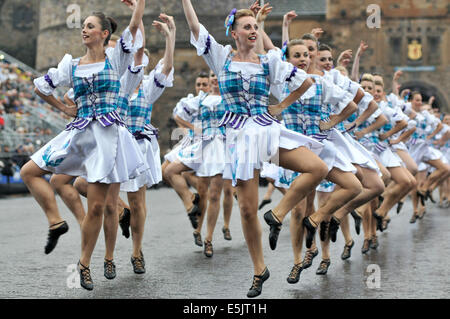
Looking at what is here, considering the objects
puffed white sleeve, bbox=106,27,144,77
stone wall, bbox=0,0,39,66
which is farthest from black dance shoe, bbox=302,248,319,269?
stone wall, bbox=0,0,39,66

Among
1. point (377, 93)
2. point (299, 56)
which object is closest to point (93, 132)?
point (299, 56)

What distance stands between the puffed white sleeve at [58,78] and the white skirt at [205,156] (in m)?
3.67

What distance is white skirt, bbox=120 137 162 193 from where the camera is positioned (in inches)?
337

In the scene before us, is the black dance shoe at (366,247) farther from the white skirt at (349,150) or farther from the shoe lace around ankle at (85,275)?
the shoe lace around ankle at (85,275)

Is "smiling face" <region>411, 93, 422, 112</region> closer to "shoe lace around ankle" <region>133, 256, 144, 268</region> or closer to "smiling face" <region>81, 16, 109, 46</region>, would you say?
"shoe lace around ankle" <region>133, 256, 144, 268</region>

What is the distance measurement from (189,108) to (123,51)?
491cm

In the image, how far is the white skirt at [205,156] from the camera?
10.9 meters

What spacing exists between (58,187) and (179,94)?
122 ft

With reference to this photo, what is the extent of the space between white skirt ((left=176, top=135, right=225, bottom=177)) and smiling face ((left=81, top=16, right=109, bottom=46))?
3.80 metres

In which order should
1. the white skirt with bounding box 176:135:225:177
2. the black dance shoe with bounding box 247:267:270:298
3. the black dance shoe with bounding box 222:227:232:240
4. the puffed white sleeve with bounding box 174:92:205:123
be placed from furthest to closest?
the puffed white sleeve with bounding box 174:92:205:123
the black dance shoe with bounding box 222:227:232:240
the white skirt with bounding box 176:135:225:177
the black dance shoe with bounding box 247:267:270:298

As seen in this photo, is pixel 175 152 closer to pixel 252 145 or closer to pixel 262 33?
pixel 262 33

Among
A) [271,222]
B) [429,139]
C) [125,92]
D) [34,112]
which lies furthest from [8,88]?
[271,222]

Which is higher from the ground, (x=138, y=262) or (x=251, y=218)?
(x=251, y=218)

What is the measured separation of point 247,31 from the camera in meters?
6.91
